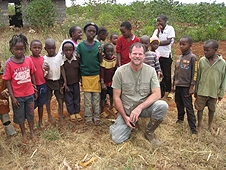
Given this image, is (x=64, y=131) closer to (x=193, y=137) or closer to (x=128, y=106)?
(x=128, y=106)

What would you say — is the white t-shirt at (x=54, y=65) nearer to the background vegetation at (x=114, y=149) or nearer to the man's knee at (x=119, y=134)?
the background vegetation at (x=114, y=149)

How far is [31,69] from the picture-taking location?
312 cm

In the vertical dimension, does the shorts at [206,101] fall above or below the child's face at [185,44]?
below

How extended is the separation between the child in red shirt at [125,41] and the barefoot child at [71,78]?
73 centimetres

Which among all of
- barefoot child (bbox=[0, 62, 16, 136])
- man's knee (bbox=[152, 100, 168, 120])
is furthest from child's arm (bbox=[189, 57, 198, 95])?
barefoot child (bbox=[0, 62, 16, 136])

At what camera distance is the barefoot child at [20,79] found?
288 cm

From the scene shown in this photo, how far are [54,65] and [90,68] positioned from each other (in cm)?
55

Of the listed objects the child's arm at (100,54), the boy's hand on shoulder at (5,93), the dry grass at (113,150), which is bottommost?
the dry grass at (113,150)

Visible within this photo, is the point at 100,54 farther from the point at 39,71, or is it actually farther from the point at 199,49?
the point at 199,49

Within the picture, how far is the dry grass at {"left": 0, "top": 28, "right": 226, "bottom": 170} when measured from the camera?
282 centimetres

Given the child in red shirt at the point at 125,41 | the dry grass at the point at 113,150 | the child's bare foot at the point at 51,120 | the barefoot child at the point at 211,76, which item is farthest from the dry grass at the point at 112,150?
the child in red shirt at the point at 125,41

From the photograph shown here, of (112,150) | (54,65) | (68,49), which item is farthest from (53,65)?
(112,150)

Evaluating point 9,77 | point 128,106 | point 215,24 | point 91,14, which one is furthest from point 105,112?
point 91,14

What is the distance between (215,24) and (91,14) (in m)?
7.55
